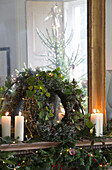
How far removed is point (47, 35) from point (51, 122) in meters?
0.58

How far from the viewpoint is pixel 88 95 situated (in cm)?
220

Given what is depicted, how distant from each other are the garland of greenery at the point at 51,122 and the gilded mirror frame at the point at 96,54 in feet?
0.56

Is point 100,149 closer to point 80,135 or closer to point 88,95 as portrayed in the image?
point 80,135

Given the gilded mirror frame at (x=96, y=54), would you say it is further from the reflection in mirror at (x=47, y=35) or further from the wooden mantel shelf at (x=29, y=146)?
the wooden mantel shelf at (x=29, y=146)

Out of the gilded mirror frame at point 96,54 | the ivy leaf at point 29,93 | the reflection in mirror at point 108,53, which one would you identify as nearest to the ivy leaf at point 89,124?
the gilded mirror frame at point 96,54

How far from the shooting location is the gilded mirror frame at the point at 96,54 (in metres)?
2.19

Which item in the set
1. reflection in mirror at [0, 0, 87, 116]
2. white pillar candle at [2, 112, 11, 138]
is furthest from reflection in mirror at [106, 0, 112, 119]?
white pillar candle at [2, 112, 11, 138]

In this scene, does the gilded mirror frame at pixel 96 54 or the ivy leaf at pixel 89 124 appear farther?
the gilded mirror frame at pixel 96 54

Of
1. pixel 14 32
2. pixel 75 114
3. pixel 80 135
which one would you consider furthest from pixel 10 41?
pixel 80 135

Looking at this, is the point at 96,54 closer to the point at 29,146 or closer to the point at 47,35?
the point at 47,35

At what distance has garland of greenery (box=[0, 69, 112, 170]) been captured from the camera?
6.23ft

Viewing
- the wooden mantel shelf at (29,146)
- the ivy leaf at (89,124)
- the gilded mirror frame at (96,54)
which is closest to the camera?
the wooden mantel shelf at (29,146)

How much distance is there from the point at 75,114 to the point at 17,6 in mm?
791

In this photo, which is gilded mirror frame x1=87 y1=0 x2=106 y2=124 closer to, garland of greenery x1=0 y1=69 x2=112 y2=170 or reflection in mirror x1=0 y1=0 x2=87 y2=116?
reflection in mirror x1=0 y1=0 x2=87 y2=116
